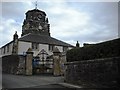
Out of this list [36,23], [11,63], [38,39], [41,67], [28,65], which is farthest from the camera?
[36,23]

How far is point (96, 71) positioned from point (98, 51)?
1.36 metres

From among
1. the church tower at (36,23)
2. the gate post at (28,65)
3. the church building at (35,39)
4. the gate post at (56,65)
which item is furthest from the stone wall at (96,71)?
the church tower at (36,23)

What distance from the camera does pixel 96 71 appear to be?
40.8 feet

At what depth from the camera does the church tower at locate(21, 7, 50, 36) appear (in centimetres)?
4778

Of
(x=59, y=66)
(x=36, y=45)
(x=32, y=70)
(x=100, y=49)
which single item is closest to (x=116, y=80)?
(x=100, y=49)

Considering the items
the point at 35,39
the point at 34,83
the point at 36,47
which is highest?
the point at 35,39

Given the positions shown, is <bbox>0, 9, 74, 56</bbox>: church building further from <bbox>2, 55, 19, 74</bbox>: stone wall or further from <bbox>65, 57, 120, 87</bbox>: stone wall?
<bbox>65, 57, 120, 87</bbox>: stone wall

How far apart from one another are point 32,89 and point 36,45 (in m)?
29.1

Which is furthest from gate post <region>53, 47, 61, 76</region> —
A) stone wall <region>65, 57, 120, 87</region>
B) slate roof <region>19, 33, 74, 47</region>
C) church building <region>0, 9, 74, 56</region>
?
slate roof <region>19, 33, 74, 47</region>

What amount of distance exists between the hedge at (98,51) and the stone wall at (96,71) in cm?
42

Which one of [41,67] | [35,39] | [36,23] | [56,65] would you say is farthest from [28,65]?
[36,23]

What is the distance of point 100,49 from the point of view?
12641mm

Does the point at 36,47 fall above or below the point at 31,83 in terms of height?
above

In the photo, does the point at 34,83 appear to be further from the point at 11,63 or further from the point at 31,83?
the point at 11,63
